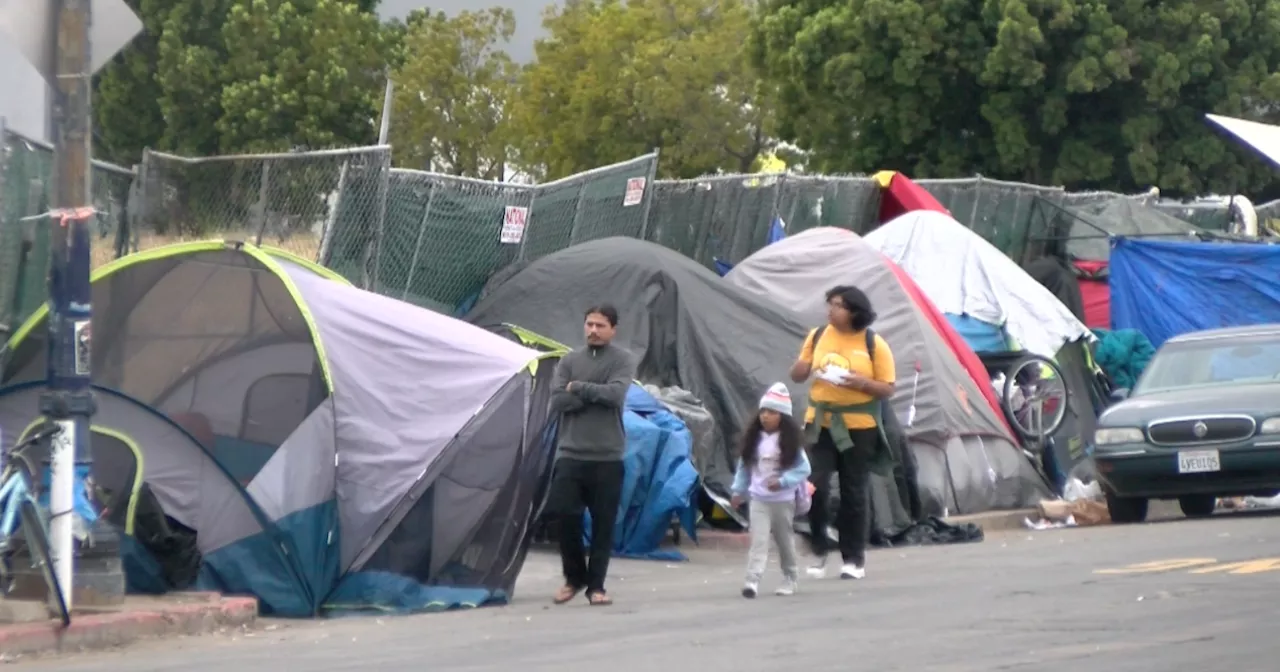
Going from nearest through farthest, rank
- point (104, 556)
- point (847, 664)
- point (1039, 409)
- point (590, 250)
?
point (847, 664), point (104, 556), point (590, 250), point (1039, 409)

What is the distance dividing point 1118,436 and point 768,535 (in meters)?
5.52

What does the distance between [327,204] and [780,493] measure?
17.4 ft

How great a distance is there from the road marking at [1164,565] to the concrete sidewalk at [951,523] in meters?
3.07

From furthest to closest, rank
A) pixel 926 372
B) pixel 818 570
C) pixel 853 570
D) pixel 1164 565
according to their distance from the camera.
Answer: pixel 926 372 → pixel 818 570 → pixel 853 570 → pixel 1164 565

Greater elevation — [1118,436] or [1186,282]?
[1186,282]

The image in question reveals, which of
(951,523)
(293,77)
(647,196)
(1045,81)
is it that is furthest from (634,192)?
(293,77)

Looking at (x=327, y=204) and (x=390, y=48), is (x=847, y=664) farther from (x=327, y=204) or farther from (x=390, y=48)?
(x=390, y=48)

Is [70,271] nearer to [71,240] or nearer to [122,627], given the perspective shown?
[71,240]

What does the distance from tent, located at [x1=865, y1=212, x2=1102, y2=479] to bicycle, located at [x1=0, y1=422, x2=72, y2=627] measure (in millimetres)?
11233

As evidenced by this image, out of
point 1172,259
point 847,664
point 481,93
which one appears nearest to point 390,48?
point 481,93

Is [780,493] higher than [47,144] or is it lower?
lower

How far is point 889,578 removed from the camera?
40.4 ft

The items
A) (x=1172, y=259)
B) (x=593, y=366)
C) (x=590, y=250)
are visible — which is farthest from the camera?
(x=1172, y=259)

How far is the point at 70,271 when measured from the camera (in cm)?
970
